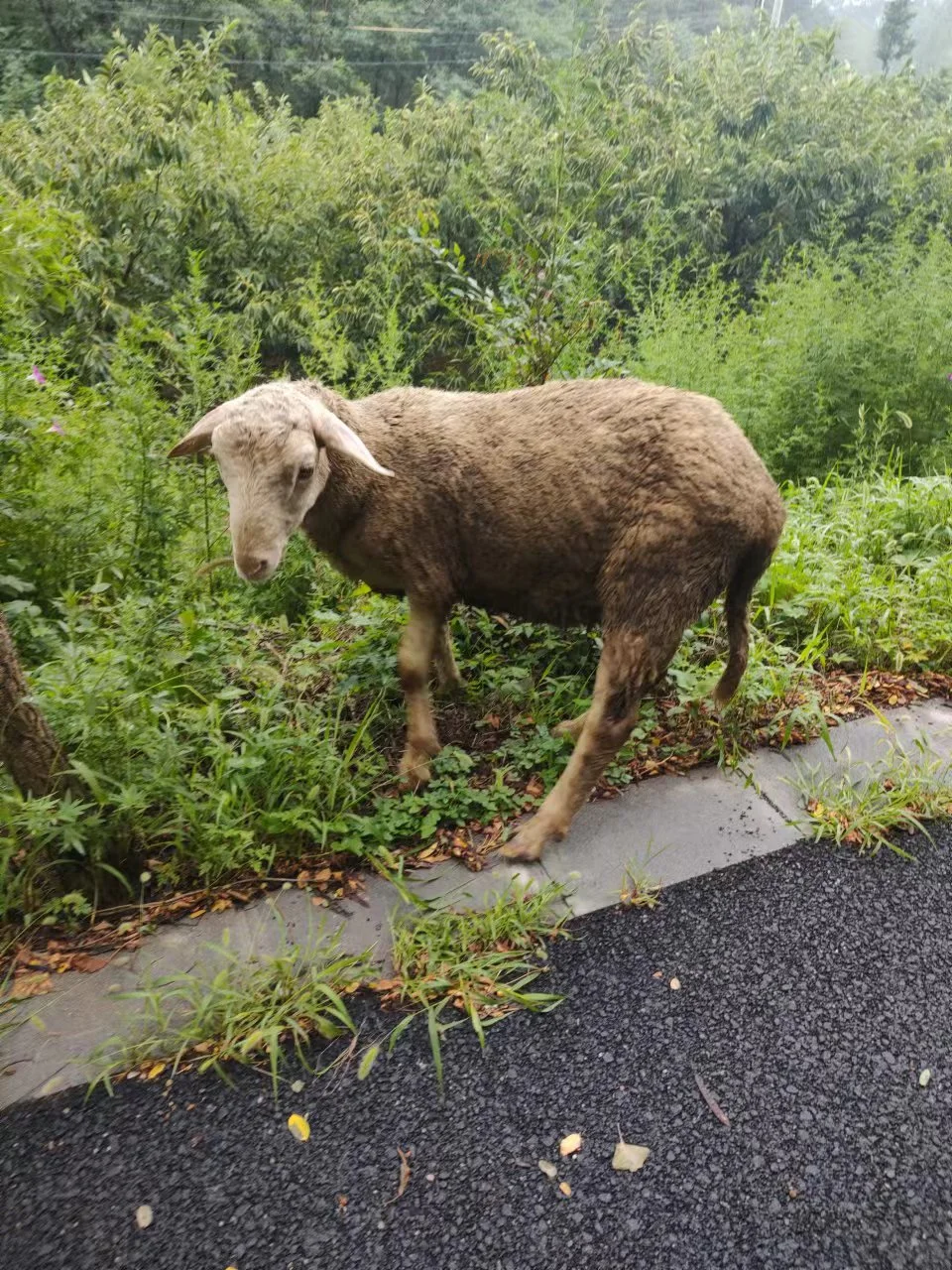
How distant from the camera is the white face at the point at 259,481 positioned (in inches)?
82.7

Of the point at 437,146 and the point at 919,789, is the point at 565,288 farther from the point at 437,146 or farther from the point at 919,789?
the point at 437,146

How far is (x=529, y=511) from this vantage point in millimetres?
2428

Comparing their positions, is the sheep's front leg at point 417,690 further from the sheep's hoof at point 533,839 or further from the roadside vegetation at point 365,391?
the sheep's hoof at point 533,839

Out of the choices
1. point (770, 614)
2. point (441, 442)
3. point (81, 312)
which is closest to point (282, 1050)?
point (441, 442)

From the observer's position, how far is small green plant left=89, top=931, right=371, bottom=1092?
1827 mm

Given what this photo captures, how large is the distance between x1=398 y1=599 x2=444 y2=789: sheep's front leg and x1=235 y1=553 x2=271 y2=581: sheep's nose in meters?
0.63

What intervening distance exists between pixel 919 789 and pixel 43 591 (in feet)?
11.4

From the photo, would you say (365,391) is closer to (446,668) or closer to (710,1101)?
(446,668)

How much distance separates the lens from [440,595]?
8.52 ft

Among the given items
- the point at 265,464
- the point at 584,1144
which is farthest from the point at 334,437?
the point at 584,1144

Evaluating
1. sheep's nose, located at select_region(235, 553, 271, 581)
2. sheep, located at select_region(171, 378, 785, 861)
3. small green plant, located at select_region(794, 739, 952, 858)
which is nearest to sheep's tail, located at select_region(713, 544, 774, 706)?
sheep, located at select_region(171, 378, 785, 861)

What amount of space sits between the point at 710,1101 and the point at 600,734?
3.29 ft

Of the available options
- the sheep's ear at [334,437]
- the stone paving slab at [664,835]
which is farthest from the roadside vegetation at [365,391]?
the sheep's ear at [334,437]

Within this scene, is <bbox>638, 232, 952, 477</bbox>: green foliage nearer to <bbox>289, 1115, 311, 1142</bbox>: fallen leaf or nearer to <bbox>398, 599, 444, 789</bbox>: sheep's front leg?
<bbox>398, 599, 444, 789</bbox>: sheep's front leg
